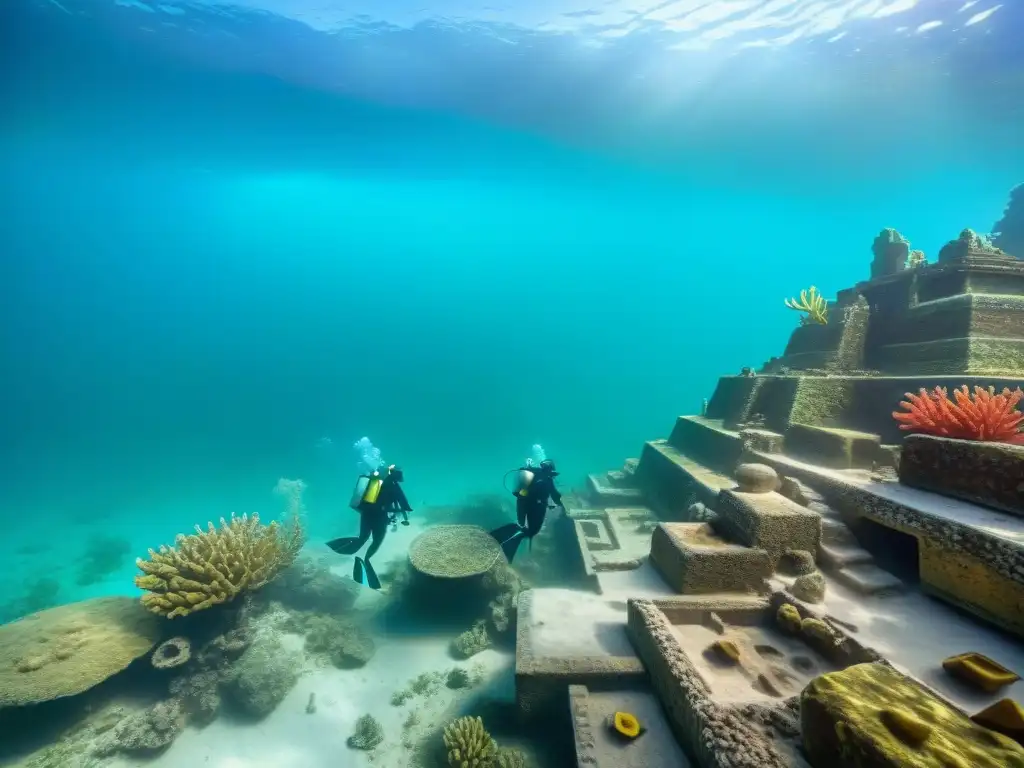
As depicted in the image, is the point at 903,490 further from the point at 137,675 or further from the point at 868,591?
the point at 137,675

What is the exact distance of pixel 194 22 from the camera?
17.0 m

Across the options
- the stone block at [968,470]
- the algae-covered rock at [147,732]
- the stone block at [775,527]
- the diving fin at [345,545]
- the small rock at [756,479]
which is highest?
the stone block at [968,470]

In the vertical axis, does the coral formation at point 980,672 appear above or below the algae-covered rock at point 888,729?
below

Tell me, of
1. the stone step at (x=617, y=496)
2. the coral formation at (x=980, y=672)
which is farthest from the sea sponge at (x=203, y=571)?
the stone step at (x=617, y=496)

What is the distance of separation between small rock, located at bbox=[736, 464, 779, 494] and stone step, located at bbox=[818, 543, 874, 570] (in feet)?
3.50

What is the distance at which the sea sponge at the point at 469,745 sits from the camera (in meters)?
4.71

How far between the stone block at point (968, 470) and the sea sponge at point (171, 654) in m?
12.0

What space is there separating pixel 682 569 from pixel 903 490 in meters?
3.52

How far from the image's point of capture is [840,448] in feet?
26.3

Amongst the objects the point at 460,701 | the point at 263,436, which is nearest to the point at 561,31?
the point at 460,701

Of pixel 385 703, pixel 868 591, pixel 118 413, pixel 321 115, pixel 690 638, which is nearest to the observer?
pixel 690 638

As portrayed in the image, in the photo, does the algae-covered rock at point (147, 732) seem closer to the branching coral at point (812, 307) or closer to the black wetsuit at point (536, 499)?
the black wetsuit at point (536, 499)

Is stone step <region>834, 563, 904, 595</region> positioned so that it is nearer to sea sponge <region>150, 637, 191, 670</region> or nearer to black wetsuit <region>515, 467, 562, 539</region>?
black wetsuit <region>515, 467, 562, 539</region>

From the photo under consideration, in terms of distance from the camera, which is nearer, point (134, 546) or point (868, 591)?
point (868, 591)
